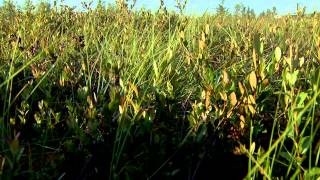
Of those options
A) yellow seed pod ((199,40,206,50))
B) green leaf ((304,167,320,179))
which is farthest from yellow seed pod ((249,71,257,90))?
yellow seed pod ((199,40,206,50))

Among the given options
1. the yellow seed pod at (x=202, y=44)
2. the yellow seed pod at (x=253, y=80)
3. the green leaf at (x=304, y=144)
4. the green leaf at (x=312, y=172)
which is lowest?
the green leaf at (x=312, y=172)

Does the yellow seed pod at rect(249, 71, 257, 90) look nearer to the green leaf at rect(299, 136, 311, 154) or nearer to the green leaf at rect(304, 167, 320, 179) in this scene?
the green leaf at rect(299, 136, 311, 154)

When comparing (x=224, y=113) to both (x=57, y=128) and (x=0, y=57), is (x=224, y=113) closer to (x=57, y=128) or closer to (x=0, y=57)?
(x=57, y=128)

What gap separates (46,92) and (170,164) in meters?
0.84

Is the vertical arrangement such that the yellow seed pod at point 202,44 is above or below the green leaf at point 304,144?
above

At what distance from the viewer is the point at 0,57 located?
10.7 feet

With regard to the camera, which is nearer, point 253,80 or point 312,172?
point 312,172

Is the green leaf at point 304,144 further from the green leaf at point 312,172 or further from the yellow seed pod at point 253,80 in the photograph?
the yellow seed pod at point 253,80

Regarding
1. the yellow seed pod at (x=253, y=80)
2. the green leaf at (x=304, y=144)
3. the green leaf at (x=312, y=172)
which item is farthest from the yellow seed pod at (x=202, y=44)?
the green leaf at (x=312, y=172)

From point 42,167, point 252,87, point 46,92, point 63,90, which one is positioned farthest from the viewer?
point 63,90

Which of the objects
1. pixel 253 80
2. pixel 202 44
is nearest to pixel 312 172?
pixel 253 80

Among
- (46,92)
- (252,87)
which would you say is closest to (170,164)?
(252,87)

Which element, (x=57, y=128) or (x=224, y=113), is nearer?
(x=224, y=113)

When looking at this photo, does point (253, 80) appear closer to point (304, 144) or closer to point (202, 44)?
point (304, 144)
